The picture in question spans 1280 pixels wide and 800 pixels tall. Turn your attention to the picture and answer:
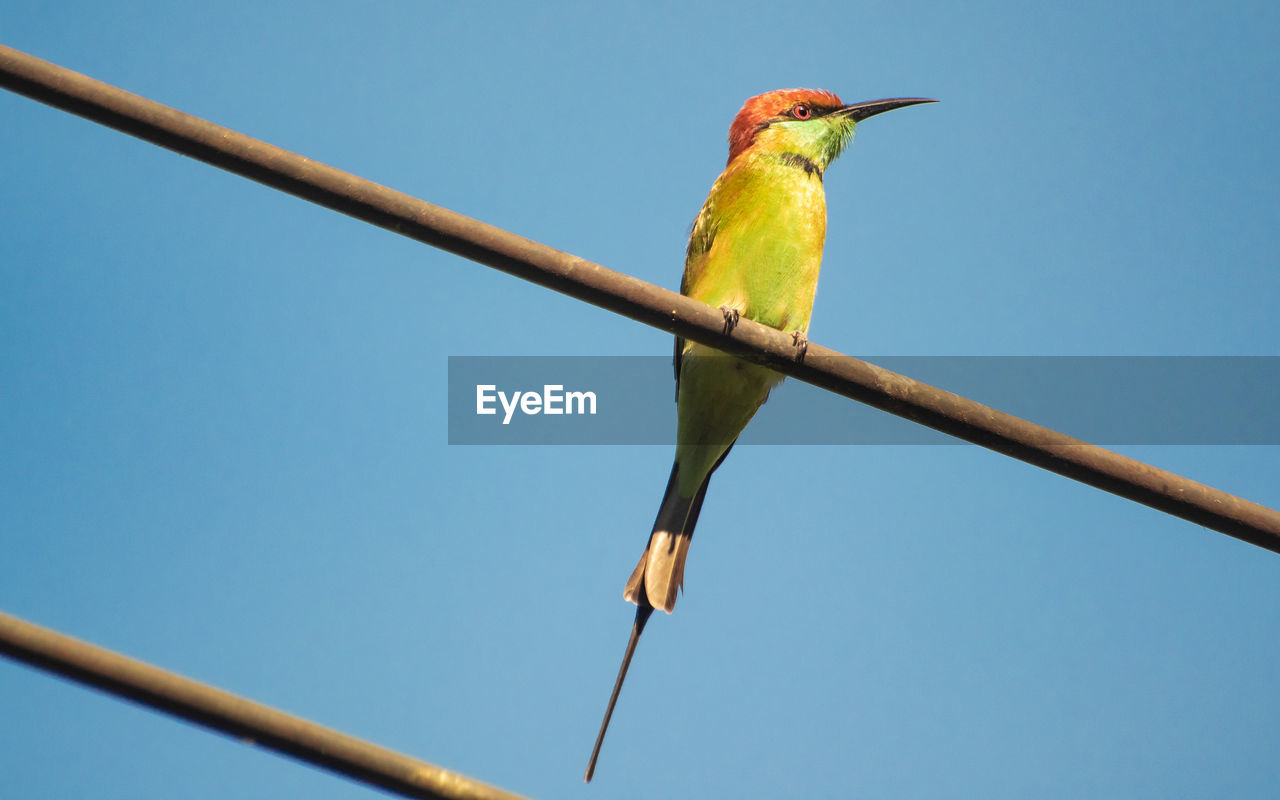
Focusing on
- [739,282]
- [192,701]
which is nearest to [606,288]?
[192,701]

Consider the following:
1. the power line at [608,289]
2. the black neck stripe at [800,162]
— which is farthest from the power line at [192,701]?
the black neck stripe at [800,162]

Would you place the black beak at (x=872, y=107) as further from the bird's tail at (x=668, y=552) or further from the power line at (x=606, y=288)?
the power line at (x=606, y=288)

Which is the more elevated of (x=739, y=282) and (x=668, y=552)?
(x=739, y=282)

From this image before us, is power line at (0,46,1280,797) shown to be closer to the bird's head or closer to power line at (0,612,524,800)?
power line at (0,612,524,800)

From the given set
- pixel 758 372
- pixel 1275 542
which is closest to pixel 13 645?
pixel 1275 542

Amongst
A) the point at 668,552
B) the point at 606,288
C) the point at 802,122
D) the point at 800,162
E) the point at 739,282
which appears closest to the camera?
the point at 606,288

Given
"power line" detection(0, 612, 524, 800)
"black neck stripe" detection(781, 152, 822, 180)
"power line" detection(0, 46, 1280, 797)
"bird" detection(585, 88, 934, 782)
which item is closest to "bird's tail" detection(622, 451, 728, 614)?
"bird" detection(585, 88, 934, 782)

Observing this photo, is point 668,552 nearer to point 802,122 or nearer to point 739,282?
point 739,282
